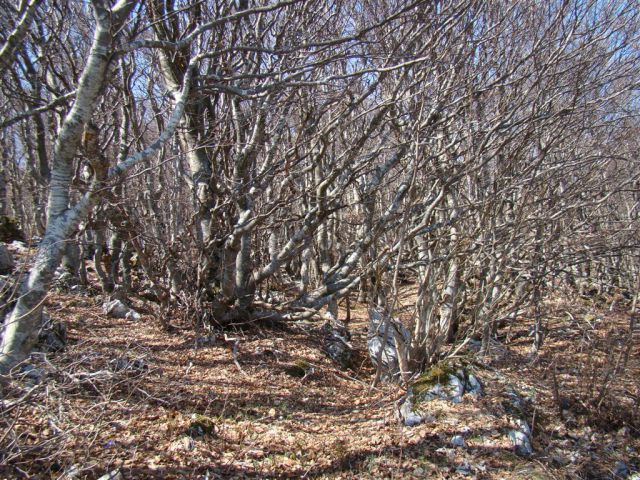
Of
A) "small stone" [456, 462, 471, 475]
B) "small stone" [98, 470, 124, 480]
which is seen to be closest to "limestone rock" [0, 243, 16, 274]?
"small stone" [98, 470, 124, 480]

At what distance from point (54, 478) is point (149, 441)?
719 millimetres

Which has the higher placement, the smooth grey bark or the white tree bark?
the smooth grey bark

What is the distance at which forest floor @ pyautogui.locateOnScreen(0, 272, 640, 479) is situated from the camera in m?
2.78

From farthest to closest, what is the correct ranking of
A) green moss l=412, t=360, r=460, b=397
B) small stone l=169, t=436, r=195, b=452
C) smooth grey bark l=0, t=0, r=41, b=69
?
1. green moss l=412, t=360, r=460, b=397
2. small stone l=169, t=436, r=195, b=452
3. smooth grey bark l=0, t=0, r=41, b=69

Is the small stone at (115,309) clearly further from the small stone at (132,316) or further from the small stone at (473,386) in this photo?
the small stone at (473,386)

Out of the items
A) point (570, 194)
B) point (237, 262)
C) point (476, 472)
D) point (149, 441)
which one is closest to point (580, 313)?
point (570, 194)

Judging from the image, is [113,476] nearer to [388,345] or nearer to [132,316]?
[388,345]

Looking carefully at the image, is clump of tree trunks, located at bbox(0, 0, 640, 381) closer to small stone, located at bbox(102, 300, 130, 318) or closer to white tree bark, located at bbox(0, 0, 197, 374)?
small stone, located at bbox(102, 300, 130, 318)

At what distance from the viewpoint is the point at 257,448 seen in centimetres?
341

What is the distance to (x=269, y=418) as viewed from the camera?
3.92 m

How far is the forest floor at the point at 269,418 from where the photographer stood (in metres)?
2.78

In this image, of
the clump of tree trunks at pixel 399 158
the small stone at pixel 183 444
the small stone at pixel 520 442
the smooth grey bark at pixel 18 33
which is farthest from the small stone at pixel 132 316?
the small stone at pixel 520 442

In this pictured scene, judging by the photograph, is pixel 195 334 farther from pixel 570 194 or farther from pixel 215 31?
pixel 570 194

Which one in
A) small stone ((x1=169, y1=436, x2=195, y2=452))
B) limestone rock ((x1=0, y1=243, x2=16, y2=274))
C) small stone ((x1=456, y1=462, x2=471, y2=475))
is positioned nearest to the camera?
small stone ((x1=169, y1=436, x2=195, y2=452))
